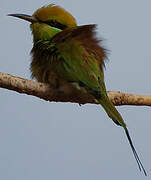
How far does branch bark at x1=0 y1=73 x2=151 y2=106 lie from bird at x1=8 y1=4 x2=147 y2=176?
38mm

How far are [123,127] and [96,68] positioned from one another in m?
0.29

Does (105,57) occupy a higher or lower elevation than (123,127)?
higher

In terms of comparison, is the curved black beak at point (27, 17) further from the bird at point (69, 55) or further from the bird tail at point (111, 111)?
the bird tail at point (111, 111)

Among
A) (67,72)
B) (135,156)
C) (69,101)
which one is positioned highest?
(67,72)

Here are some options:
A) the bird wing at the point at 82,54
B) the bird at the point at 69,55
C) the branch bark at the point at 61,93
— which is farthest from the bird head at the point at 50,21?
the branch bark at the point at 61,93

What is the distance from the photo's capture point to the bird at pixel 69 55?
1.90 metres

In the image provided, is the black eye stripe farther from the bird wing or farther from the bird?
the bird wing

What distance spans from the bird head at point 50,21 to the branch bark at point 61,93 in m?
0.35

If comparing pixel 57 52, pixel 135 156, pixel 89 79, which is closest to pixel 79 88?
pixel 89 79

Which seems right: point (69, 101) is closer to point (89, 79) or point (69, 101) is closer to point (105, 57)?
point (89, 79)

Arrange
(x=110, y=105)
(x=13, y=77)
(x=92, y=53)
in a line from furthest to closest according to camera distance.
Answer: (x=92, y=53), (x=110, y=105), (x=13, y=77)

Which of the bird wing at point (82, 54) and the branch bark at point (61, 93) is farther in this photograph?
the bird wing at point (82, 54)

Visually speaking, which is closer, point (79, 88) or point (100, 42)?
point (79, 88)

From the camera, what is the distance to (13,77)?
1729 millimetres
